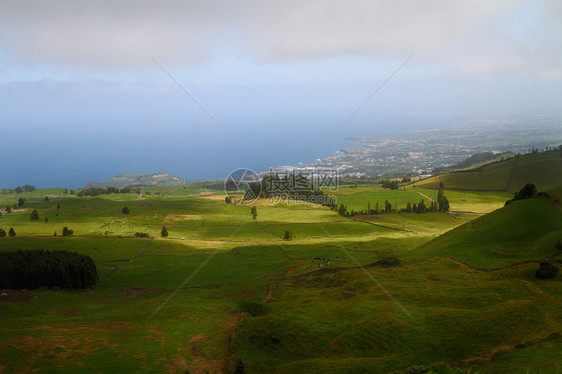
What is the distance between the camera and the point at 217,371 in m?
22.0

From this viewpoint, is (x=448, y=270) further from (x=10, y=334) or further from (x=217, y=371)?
(x=10, y=334)

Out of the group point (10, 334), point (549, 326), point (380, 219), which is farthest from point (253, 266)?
point (380, 219)

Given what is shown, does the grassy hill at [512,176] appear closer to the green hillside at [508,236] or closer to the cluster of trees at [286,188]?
the cluster of trees at [286,188]

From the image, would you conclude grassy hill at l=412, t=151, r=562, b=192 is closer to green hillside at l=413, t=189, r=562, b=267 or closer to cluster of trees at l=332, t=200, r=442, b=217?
cluster of trees at l=332, t=200, r=442, b=217

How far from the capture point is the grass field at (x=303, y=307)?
21.3 metres

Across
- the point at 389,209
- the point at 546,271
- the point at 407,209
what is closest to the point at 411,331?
the point at 546,271

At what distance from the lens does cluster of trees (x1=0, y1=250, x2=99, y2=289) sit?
161 feet

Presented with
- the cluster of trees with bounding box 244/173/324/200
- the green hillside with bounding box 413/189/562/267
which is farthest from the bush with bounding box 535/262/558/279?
the cluster of trees with bounding box 244/173/324/200

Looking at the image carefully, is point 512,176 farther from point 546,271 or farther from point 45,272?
point 45,272

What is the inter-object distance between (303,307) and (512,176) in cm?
14675

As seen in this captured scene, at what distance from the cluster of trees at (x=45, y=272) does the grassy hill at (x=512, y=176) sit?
457 feet

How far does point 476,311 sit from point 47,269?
180 feet

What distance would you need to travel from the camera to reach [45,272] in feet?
166

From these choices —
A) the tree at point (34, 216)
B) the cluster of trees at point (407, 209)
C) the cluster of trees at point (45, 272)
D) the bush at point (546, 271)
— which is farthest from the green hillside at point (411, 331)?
the tree at point (34, 216)
